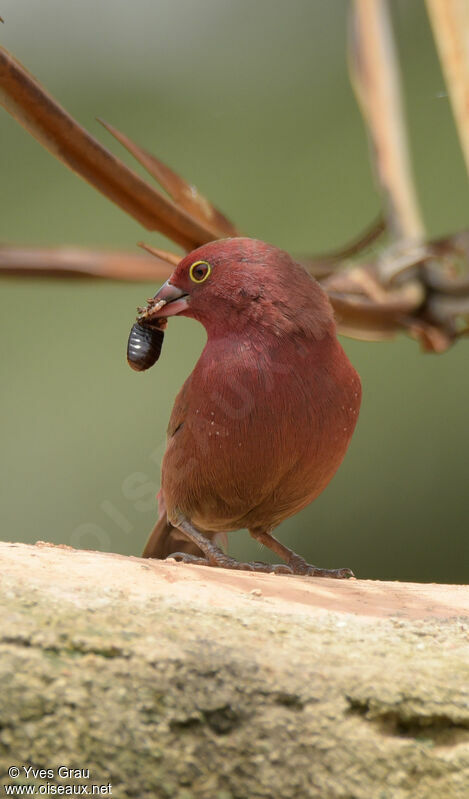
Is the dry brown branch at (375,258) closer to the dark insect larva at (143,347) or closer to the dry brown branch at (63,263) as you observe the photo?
the dry brown branch at (63,263)

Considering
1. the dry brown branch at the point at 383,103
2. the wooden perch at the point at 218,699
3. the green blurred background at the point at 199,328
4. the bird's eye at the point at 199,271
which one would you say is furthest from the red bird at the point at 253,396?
the green blurred background at the point at 199,328

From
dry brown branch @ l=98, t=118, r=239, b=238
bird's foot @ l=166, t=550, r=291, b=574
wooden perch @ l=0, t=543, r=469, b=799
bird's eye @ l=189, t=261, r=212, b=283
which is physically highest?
dry brown branch @ l=98, t=118, r=239, b=238

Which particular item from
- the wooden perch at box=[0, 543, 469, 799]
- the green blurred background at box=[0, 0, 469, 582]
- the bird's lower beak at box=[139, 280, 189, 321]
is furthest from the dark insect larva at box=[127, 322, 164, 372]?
the green blurred background at box=[0, 0, 469, 582]

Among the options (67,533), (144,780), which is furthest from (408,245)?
(67,533)

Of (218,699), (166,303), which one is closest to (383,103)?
A: (166,303)

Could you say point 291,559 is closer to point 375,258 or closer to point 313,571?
point 313,571

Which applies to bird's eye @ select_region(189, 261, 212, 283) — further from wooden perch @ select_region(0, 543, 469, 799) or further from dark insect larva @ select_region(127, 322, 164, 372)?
wooden perch @ select_region(0, 543, 469, 799)
